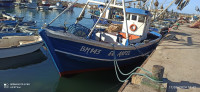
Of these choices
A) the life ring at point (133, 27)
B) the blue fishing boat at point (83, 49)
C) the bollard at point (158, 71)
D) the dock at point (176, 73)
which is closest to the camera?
the bollard at point (158, 71)

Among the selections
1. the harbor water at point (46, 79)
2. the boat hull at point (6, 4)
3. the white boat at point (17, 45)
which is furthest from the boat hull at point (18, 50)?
the boat hull at point (6, 4)

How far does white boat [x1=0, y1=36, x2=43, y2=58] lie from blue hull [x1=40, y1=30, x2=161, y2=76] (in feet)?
16.7

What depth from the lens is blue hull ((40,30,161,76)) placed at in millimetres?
7105

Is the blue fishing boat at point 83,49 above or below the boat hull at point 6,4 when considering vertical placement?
below

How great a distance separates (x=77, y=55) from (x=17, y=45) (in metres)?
6.62

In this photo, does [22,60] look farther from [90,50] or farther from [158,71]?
[158,71]

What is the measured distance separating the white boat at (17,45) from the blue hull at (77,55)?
16.7 ft

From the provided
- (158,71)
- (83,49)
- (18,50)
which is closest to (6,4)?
(18,50)

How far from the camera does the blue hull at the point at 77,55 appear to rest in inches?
280

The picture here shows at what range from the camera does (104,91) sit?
816cm

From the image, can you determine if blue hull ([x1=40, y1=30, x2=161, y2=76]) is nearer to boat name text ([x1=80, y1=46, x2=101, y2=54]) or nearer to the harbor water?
boat name text ([x1=80, y1=46, x2=101, y2=54])

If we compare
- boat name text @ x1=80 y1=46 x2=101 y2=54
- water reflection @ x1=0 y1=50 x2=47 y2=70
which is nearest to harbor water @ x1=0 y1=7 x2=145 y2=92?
water reflection @ x1=0 y1=50 x2=47 y2=70

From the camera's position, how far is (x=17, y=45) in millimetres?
11875

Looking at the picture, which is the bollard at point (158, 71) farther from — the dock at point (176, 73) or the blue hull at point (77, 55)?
Result: the blue hull at point (77, 55)
